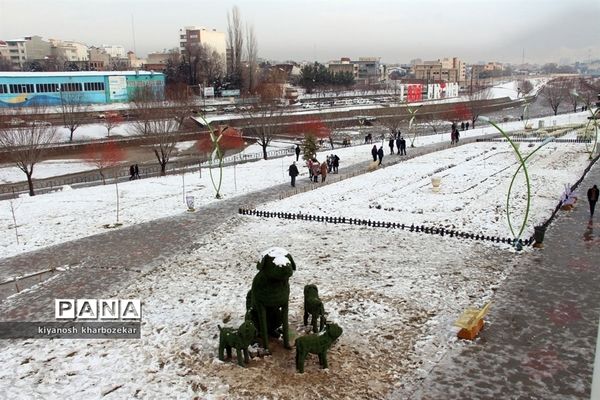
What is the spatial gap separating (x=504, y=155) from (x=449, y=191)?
458 inches

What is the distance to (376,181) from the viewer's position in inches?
960

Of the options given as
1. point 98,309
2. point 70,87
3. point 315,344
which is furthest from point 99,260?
point 70,87

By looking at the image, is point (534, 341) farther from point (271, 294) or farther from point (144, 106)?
point (144, 106)

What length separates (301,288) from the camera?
1185cm

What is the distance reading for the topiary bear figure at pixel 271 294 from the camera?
8.27 metres

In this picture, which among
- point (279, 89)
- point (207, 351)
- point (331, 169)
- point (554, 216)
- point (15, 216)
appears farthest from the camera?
point (279, 89)

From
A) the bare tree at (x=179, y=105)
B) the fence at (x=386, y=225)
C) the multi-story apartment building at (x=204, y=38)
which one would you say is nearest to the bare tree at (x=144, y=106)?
the bare tree at (x=179, y=105)

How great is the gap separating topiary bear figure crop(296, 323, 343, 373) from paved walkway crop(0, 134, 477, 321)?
5745 mm

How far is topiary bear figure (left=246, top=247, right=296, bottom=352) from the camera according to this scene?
827cm

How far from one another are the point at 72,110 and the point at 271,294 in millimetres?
49774

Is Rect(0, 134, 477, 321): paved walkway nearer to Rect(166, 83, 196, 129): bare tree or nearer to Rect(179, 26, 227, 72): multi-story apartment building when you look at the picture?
Rect(166, 83, 196, 129): bare tree

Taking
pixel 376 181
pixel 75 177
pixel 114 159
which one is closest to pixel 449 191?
pixel 376 181

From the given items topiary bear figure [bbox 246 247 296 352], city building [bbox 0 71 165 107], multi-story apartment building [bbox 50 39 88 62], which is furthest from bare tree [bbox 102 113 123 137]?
multi-story apartment building [bbox 50 39 88 62]

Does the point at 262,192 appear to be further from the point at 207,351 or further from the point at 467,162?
the point at 207,351
